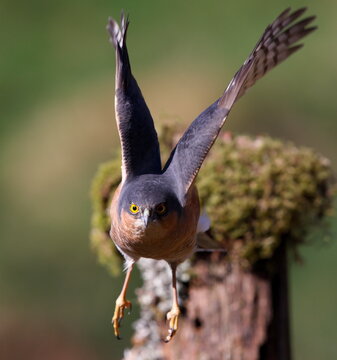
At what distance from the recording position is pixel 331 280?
1004cm

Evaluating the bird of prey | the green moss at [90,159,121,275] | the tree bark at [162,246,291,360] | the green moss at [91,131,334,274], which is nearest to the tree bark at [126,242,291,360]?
the tree bark at [162,246,291,360]

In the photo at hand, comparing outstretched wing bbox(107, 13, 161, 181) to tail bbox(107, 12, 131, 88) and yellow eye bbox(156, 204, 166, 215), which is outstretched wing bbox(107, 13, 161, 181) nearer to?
tail bbox(107, 12, 131, 88)

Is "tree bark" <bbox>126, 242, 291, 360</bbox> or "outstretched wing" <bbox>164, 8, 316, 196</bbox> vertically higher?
"outstretched wing" <bbox>164, 8, 316, 196</bbox>

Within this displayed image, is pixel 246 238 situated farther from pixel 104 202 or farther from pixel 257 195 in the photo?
pixel 104 202

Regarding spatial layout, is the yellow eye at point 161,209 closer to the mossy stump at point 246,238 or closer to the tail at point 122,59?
the tail at point 122,59

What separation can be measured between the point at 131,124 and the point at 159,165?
318mm

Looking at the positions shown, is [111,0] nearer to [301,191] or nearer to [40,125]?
[40,125]

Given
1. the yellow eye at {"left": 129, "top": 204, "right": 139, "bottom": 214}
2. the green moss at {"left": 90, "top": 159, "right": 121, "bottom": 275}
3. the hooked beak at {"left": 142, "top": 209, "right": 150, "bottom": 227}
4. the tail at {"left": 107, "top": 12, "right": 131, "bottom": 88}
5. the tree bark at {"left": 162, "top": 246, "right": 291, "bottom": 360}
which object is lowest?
the tree bark at {"left": 162, "top": 246, "right": 291, "bottom": 360}

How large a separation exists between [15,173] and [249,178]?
622 cm

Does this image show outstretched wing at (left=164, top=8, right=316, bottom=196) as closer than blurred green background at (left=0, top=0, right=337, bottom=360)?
Yes

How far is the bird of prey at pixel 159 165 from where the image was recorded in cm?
474

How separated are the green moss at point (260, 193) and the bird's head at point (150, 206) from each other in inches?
51.4

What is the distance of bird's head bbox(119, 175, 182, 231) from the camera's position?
185 inches

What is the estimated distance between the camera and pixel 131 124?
5.07 metres
